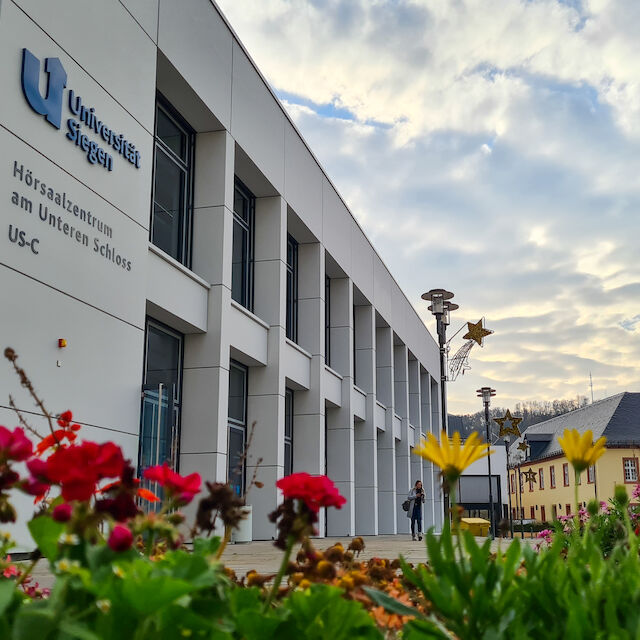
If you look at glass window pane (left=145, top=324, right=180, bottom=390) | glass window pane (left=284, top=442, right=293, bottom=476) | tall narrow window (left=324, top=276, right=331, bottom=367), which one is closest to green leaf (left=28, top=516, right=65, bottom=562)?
glass window pane (left=145, top=324, right=180, bottom=390)

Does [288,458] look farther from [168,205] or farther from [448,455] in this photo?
[448,455]

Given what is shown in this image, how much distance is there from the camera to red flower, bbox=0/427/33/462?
1.69 metres

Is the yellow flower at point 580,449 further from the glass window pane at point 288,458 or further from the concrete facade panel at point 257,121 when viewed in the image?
the glass window pane at point 288,458

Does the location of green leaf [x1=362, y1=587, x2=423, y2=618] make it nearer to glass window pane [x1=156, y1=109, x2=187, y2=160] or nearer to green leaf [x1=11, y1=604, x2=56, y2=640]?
green leaf [x1=11, y1=604, x2=56, y2=640]

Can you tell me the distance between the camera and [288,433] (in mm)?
21625

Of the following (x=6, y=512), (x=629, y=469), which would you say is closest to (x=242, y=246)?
(x=6, y=512)

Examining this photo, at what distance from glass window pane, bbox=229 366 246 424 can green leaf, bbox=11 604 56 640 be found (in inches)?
651

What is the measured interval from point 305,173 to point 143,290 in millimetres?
10020

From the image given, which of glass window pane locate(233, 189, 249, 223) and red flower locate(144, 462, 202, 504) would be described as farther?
glass window pane locate(233, 189, 249, 223)

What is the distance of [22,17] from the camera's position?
10.1 m

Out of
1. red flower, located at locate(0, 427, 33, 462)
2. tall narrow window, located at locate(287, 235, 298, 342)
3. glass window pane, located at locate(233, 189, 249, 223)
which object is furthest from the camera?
→ tall narrow window, located at locate(287, 235, 298, 342)

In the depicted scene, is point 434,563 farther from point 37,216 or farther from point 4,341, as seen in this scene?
point 37,216

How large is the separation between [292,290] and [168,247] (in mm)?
7640

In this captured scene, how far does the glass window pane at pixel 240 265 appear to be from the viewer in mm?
18380
